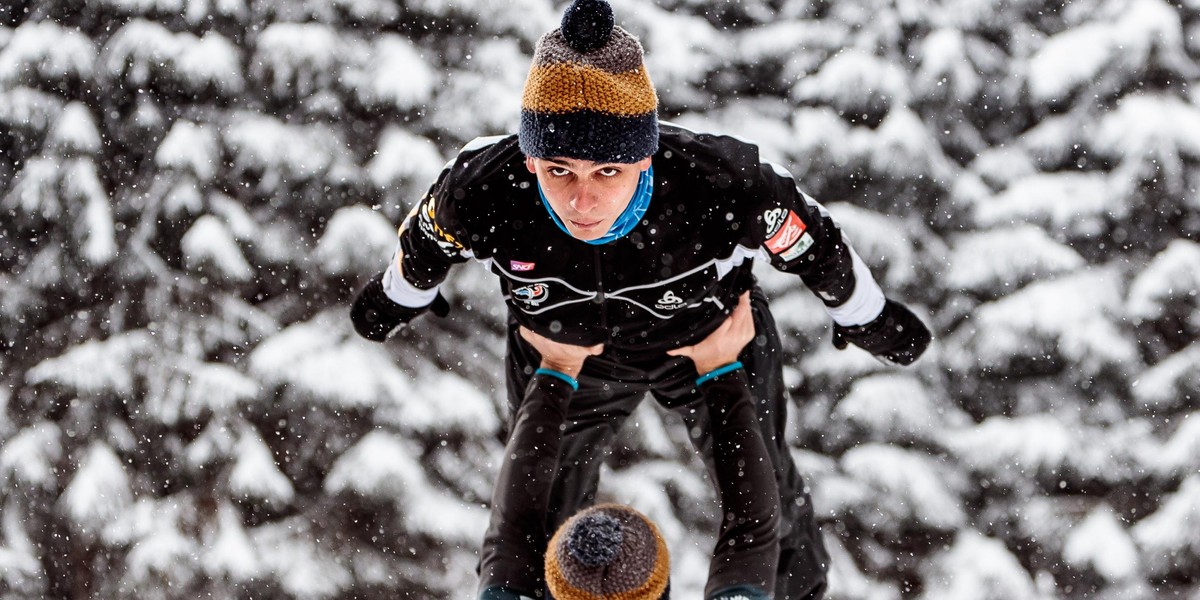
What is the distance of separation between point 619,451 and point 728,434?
186 centimetres

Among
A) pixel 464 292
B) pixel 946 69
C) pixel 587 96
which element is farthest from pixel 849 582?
pixel 587 96

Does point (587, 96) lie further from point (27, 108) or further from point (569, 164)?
point (27, 108)

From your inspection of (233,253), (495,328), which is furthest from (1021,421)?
(233,253)

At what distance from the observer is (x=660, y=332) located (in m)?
1.95

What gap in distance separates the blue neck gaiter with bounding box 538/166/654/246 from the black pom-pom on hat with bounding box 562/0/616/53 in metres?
0.25

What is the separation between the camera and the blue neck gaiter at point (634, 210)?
174 cm

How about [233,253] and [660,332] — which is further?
[233,253]

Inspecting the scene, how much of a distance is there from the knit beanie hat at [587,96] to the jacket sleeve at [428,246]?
26 centimetres

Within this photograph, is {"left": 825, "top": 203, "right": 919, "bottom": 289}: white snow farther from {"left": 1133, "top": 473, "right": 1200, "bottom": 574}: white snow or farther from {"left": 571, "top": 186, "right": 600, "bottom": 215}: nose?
{"left": 571, "top": 186, "right": 600, "bottom": 215}: nose

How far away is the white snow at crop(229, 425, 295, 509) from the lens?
142 inches

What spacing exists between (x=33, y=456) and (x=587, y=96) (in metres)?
3.01

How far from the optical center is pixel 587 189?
5.34ft

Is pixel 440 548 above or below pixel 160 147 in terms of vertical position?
below

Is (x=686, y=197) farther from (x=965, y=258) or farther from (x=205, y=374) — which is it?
(x=205, y=374)
